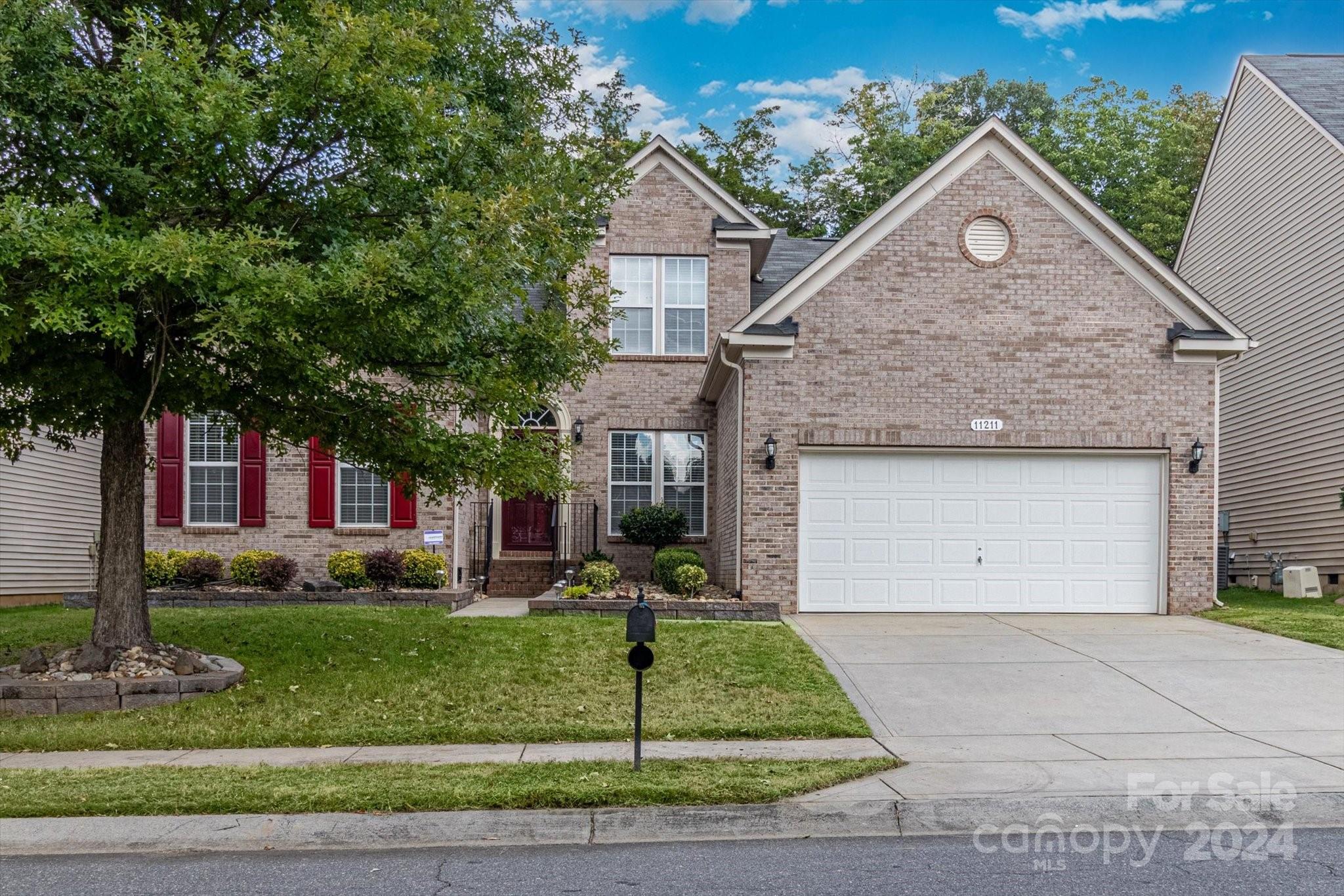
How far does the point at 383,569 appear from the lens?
608 inches

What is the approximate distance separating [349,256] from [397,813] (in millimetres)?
4338

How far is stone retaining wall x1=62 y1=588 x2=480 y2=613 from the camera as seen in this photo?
14.7 metres

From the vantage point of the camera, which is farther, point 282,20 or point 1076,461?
point 1076,461

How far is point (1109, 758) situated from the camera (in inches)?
290

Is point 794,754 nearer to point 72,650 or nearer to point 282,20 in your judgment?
point 72,650

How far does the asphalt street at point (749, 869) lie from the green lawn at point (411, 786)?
0.40 m

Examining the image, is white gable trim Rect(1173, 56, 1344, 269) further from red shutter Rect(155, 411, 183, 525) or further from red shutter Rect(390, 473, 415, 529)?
red shutter Rect(155, 411, 183, 525)

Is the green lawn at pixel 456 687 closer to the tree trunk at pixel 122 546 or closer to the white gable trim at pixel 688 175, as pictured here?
the tree trunk at pixel 122 546

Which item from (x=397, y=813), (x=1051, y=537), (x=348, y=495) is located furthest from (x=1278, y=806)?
(x=348, y=495)

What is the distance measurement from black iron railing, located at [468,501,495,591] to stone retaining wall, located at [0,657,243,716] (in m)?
8.21

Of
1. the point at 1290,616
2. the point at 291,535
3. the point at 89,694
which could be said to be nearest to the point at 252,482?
the point at 291,535

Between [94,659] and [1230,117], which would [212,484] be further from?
[1230,117]

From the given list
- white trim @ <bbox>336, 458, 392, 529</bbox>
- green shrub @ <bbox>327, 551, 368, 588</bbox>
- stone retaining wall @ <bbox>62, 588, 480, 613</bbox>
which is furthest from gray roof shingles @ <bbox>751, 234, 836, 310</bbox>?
green shrub @ <bbox>327, 551, 368, 588</bbox>

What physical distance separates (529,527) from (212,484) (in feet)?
17.2
